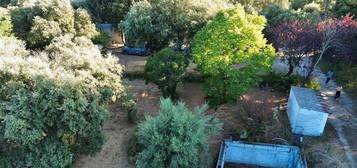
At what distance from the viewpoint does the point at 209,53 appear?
15938 mm

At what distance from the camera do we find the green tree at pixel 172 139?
37.0 ft

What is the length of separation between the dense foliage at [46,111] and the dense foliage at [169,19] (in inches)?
356

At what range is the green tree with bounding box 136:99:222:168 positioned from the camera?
11.3 meters

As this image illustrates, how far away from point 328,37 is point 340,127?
22.5 ft

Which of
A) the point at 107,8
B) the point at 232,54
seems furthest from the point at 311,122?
the point at 107,8

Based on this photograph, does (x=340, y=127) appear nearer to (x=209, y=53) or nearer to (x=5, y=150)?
(x=209, y=53)

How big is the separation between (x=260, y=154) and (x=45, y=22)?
787 inches

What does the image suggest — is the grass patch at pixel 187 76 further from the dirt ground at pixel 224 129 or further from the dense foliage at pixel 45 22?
the dense foliage at pixel 45 22

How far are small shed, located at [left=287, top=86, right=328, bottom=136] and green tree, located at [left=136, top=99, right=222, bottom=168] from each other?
262 inches

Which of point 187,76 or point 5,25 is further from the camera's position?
point 187,76

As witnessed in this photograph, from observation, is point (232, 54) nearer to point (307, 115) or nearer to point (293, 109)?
point (293, 109)

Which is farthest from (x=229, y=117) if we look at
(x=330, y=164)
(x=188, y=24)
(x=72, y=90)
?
(x=72, y=90)

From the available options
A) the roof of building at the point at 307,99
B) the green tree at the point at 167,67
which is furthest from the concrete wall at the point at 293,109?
the green tree at the point at 167,67

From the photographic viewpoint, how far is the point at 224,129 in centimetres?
1659
